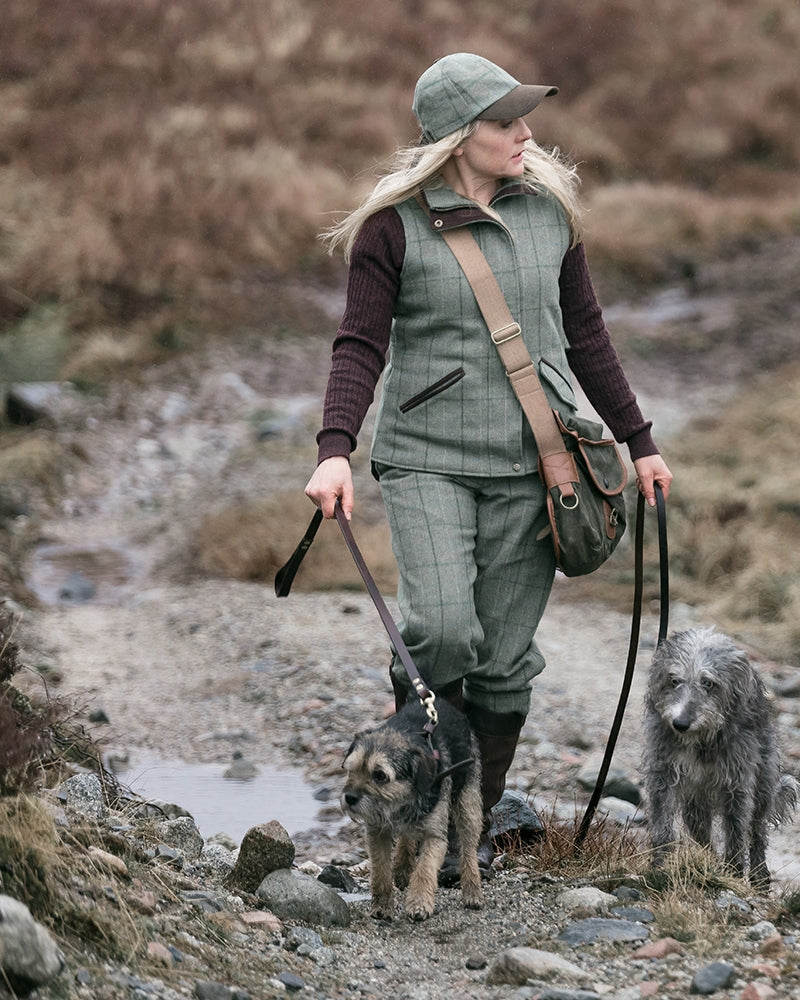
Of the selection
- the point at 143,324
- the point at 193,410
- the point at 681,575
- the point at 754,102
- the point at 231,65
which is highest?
the point at 754,102

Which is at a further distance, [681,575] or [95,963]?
[681,575]

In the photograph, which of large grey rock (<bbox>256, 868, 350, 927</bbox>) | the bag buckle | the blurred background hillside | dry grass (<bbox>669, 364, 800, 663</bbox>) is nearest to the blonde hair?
the bag buckle

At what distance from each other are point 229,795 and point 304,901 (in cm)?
230

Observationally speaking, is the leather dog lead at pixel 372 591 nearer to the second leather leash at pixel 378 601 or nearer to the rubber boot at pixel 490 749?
the second leather leash at pixel 378 601

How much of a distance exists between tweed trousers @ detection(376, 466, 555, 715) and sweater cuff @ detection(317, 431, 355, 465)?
0.87 feet

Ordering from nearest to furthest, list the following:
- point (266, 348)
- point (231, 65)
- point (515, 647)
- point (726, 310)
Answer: point (515, 647), point (266, 348), point (726, 310), point (231, 65)

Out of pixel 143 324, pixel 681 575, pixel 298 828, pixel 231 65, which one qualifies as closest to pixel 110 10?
pixel 231 65

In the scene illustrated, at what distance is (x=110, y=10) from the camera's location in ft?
76.7

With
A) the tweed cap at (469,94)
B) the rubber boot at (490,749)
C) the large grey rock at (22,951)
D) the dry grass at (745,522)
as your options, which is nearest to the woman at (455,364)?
the tweed cap at (469,94)

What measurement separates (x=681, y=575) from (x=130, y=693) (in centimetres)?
461

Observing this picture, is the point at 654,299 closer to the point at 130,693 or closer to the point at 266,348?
the point at 266,348

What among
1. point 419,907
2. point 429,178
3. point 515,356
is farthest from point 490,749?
point 429,178

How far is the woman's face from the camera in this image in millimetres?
4250

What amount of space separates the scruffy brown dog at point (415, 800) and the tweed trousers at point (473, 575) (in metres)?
0.19
